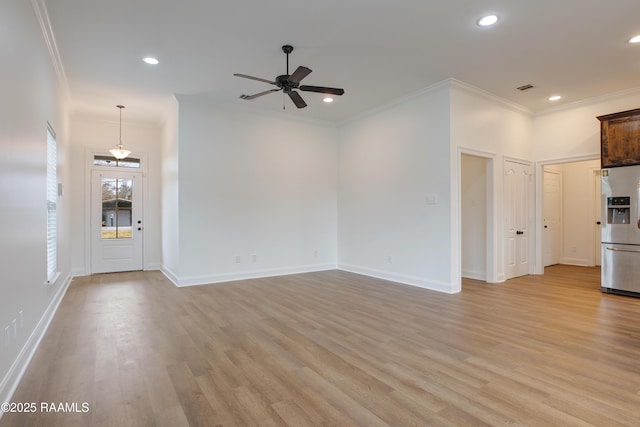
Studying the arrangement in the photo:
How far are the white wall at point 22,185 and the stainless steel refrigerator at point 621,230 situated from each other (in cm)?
696

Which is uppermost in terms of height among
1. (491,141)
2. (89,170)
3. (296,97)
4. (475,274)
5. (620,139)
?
(296,97)

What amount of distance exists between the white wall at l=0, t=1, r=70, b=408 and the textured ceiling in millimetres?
663

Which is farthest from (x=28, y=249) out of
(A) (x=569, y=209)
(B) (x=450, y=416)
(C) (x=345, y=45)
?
(A) (x=569, y=209)

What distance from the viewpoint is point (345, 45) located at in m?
3.95

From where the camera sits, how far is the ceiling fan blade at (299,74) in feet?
11.5

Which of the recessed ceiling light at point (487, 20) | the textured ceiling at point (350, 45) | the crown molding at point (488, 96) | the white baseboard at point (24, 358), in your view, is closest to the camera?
the white baseboard at point (24, 358)

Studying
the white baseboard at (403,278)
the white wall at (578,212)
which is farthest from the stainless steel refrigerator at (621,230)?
the white wall at (578,212)

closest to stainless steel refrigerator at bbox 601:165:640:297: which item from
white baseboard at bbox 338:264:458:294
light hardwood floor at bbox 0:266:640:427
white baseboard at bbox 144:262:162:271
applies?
light hardwood floor at bbox 0:266:640:427

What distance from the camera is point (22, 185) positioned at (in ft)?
9.05

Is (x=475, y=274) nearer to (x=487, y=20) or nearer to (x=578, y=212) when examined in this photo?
(x=578, y=212)

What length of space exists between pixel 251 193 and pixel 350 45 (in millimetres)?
3276

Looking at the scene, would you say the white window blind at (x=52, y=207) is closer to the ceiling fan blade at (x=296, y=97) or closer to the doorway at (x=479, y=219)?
the ceiling fan blade at (x=296, y=97)

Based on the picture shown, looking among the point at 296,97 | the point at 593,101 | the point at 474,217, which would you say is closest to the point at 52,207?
the point at 296,97

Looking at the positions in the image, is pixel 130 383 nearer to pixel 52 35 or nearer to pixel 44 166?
pixel 44 166
